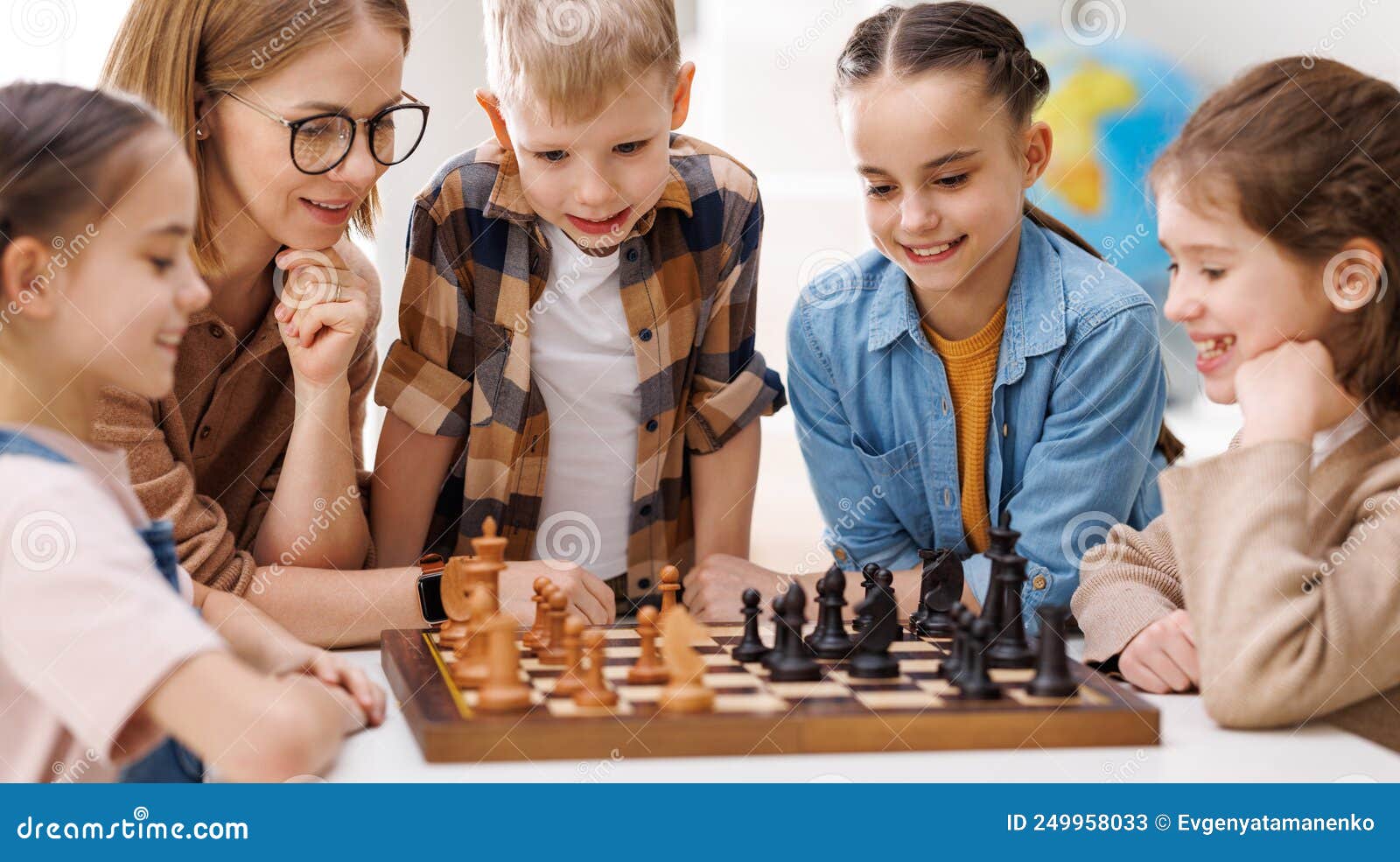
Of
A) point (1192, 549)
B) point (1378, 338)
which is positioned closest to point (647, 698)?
point (1192, 549)

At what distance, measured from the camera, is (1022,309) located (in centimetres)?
178

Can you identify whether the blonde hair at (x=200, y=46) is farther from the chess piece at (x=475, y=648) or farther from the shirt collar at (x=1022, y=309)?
the shirt collar at (x=1022, y=309)

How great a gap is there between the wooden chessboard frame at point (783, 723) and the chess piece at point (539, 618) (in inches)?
6.3

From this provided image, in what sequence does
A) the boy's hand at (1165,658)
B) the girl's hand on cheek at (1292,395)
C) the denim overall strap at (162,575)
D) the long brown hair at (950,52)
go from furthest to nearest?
the long brown hair at (950,52) < the boy's hand at (1165,658) < the girl's hand on cheek at (1292,395) < the denim overall strap at (162,575)

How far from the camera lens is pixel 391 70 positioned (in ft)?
5.16

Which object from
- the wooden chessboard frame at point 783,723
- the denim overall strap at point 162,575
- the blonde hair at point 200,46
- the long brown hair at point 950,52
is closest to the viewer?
the denim overall strap at point 162,575

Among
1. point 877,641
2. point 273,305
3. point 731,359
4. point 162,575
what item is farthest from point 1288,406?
point 273,305

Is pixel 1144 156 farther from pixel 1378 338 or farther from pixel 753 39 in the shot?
pixel 1378 338

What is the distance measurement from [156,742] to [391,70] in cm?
90

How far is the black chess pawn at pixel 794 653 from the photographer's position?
124 cm

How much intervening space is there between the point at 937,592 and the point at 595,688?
1.81 ft

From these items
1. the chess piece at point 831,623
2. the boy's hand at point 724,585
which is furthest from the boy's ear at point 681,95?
the chess piece at point 831,623

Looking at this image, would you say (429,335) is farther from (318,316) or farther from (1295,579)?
(1295,579)

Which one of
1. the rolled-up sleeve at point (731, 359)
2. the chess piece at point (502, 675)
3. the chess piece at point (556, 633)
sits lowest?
the chess piece at point (556, 633)
